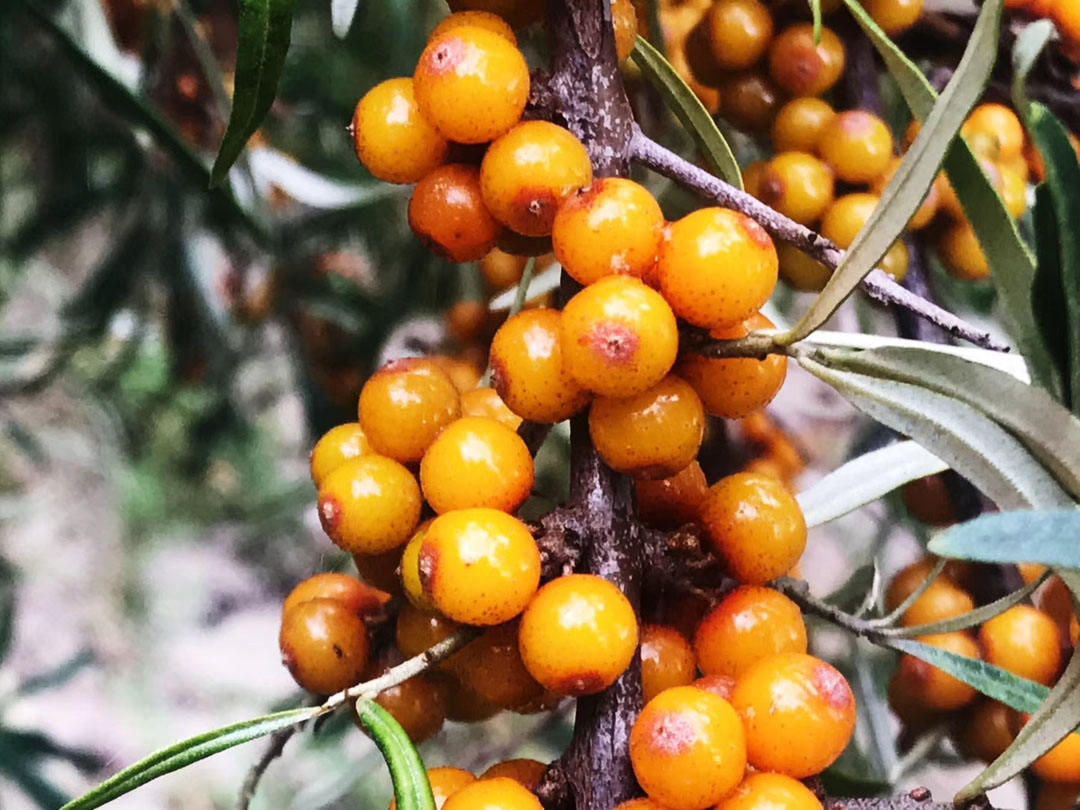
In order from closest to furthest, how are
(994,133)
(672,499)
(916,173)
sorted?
1. (916,173)
2. (672,499)
3. (994,133)

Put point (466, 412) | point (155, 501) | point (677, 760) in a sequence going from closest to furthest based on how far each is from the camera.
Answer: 1. point (677, 760)
2. point (466, 412)
3. point (155, 501)

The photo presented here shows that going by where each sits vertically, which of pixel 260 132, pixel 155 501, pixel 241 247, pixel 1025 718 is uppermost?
pixel 260 132

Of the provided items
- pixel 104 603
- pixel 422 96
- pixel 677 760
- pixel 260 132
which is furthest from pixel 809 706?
pixel 104 603

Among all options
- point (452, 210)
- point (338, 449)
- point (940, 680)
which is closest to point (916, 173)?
point (452, 210)

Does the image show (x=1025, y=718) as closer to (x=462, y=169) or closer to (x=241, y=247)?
(x=462, y=169)

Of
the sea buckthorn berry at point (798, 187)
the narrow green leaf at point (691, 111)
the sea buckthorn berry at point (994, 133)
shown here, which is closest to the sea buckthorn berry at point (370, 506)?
the narrow green leaf at point (691, 111)

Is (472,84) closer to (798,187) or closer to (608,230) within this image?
(608,230)

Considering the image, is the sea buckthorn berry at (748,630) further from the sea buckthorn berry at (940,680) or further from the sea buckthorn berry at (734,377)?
the sea buckthorn berry at (940,680)
